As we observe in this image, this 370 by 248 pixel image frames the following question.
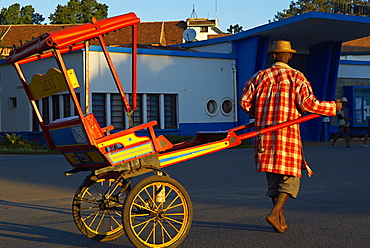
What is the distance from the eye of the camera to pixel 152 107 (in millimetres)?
28516

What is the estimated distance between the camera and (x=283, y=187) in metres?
6.91

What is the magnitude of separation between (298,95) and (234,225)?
1738mm

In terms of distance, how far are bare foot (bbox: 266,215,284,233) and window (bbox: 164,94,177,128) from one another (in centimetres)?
2222

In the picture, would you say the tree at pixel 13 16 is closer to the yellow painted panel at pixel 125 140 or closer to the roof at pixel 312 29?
the roof at pixel 312 29

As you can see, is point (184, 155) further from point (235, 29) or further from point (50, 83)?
point (235, 29)

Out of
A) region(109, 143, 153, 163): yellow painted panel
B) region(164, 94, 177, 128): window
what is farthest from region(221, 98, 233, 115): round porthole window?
region(109, 143, 153, 163): yellow painted panel

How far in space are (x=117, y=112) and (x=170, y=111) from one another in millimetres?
2751

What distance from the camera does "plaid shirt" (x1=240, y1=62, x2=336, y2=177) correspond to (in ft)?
22.6

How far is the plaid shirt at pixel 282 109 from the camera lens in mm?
6891

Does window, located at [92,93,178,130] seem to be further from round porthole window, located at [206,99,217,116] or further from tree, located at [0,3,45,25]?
tree, located at [0,3,45,25]

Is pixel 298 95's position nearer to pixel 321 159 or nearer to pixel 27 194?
pixel 27 194

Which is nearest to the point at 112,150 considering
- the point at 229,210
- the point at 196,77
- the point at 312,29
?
the point at 229,210

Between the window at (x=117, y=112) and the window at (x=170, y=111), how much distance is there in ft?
7.13

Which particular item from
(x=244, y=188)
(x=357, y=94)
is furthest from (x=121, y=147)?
(x=357, y=94)
